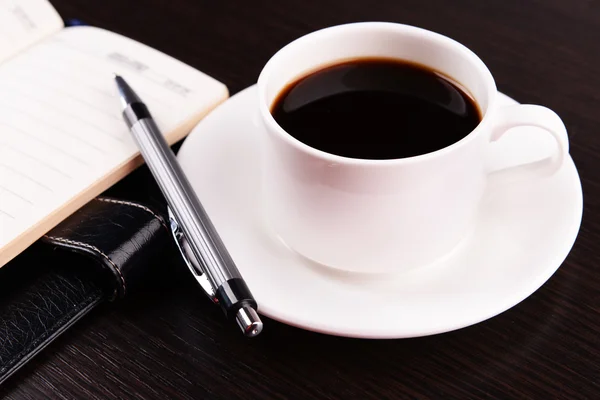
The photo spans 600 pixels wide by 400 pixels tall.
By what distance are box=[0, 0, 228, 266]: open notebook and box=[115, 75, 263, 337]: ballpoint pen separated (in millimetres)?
41

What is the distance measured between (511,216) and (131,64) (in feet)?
1.66

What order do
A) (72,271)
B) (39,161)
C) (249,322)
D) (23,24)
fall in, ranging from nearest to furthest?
(249,322)
(72,271)
(39,161)
(23,24)

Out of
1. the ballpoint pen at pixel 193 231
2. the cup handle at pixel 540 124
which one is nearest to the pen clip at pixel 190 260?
the ballpoint pen at pixel 193 231

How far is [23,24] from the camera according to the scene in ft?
3.11

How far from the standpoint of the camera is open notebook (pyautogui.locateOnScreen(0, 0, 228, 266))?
74cm

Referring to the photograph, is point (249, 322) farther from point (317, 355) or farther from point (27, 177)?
point (27, 177)

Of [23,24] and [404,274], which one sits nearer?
[404,274]

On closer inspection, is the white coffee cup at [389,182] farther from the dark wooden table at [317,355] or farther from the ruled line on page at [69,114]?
the ruled line on page at [69,114]

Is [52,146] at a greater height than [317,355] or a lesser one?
greater

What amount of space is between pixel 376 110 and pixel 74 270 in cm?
32

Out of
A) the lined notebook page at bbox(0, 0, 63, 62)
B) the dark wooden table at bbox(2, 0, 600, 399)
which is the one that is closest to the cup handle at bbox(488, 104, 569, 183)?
the dark wooden table at bbox(2, 0, 600, 399)

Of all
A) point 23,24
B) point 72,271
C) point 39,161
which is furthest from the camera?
point 23,24

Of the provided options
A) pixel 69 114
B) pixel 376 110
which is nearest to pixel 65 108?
pixel 69 114

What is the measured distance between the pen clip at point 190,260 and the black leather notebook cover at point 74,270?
0.01 metres
